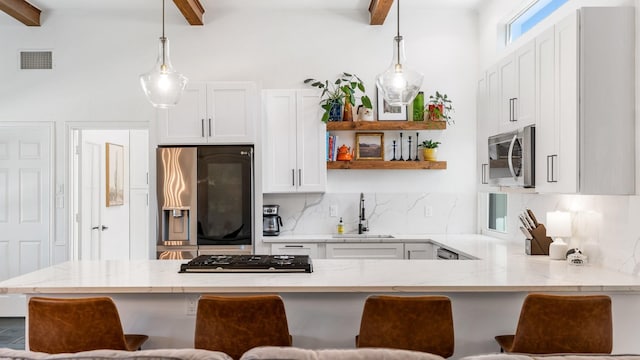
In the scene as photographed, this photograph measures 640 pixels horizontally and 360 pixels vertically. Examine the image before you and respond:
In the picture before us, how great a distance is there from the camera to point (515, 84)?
3438 millimetres

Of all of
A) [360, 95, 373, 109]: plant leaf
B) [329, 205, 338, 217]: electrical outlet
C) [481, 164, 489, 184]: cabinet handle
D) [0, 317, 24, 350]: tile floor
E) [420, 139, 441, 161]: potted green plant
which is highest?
[360, 95, 373, 109]: plant leaf

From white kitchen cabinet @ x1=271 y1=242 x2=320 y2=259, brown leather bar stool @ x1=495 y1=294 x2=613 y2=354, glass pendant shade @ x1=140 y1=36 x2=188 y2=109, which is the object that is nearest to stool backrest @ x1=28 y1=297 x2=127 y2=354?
glass pendant shade @ x1=140 y1=36 x2=188 y2=109

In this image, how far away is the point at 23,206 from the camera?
16.4 feet

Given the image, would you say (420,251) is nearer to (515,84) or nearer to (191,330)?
(515,84)

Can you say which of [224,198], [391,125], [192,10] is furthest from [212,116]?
[391,125]

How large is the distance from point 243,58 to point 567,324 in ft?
12.9

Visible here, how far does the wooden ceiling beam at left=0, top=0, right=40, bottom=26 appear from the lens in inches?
175

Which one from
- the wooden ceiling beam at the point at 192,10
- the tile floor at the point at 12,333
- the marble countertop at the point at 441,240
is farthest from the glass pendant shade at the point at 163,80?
the tile floor at the point at 12,333

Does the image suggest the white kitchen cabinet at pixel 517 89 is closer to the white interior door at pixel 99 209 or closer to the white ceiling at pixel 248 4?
the white ceiling at pixel 248 4

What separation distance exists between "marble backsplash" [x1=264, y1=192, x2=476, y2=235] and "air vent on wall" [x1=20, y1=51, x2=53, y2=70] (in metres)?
2.59

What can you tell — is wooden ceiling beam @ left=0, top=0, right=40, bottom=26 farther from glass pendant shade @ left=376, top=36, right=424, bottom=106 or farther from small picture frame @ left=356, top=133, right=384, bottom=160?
glass pendant shade @ left=376, top=36, right=424, bottom=106

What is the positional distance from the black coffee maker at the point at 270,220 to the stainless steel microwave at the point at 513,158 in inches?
79.9

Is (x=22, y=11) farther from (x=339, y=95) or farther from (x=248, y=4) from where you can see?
(x=339, y=95)

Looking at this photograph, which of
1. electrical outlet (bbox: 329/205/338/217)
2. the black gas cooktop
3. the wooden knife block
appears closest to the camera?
the black gas cooktop
